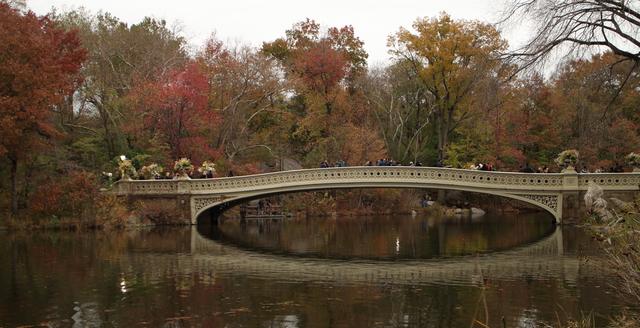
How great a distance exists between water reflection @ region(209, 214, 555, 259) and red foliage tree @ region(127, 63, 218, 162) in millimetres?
4598

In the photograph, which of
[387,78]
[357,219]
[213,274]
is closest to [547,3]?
[213,274]

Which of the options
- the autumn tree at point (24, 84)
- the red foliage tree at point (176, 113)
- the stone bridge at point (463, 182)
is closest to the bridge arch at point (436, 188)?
the stone bridge at point (463, 182)

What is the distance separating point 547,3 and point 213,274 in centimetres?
1014

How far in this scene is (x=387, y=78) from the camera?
54.5 metres

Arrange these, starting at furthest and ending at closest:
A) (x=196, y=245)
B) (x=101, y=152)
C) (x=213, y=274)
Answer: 1. (x=101, y=152)
2. (x=196, y=245)
3. (x=213, y=274)

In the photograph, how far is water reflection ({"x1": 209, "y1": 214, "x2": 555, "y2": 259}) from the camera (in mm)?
24389

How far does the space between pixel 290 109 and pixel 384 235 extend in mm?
20832

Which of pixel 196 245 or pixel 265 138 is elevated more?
pixel 265 138

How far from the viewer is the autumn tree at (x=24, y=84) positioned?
28.5m

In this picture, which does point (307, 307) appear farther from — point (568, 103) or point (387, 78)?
point (387, 78)

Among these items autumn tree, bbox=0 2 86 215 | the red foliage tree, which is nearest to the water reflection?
the red foliage tree

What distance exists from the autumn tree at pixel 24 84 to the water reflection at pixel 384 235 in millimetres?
8410

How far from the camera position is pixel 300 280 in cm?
1736

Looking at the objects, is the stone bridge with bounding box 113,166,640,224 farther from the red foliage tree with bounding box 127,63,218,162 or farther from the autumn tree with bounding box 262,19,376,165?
the autumn tree with bounding box 262,19,376,165
